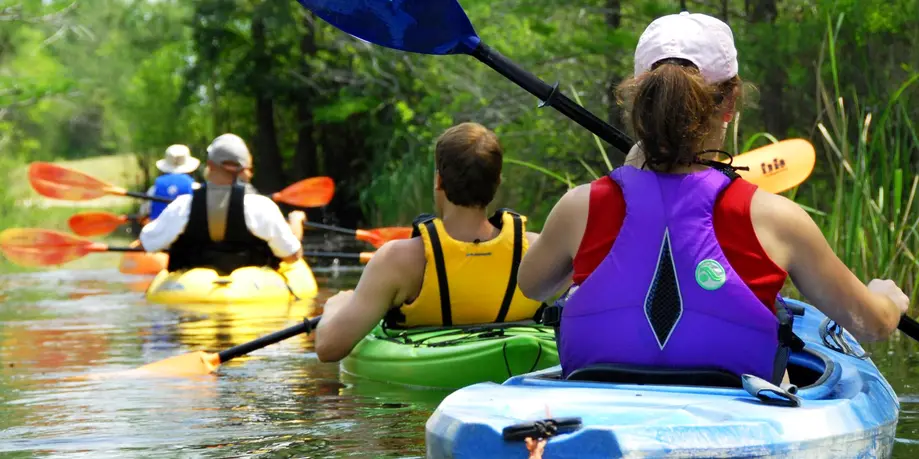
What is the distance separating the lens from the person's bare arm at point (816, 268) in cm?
302

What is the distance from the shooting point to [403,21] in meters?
Answer: 4.70

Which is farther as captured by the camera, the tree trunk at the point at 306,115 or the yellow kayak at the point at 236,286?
the tree trunk at the point at 306,115

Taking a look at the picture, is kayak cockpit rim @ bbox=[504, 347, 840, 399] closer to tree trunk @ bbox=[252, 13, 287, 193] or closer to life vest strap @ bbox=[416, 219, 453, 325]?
life vest strap @ bbox=[416, 219, 453, 325]

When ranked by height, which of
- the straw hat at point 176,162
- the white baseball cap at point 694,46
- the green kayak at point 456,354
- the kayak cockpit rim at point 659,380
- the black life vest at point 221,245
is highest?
the straw hat at point 176,162

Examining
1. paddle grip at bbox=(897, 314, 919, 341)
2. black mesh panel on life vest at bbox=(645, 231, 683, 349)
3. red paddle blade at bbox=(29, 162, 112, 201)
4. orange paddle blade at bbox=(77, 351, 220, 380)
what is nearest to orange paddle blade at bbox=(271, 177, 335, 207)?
red paddle blade at bbox=(29, 162, 112, 201)

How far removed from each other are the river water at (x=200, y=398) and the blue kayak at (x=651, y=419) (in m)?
1.29

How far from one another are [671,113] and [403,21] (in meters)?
1.83

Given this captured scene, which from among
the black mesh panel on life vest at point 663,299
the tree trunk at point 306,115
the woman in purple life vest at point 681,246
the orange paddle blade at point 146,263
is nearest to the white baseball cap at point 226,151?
the orange paddle blade at point 146,263

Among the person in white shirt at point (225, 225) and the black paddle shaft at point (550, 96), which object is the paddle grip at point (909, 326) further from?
the person in white shirt at point (225, 225)

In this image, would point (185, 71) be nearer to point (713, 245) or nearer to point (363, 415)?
point (363, 415)

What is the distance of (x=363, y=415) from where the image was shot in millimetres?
5258

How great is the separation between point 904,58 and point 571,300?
9.20 meters

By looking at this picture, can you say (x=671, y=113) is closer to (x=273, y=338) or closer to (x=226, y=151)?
(x=273, y=338)

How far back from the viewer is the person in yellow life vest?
5.19 metres
